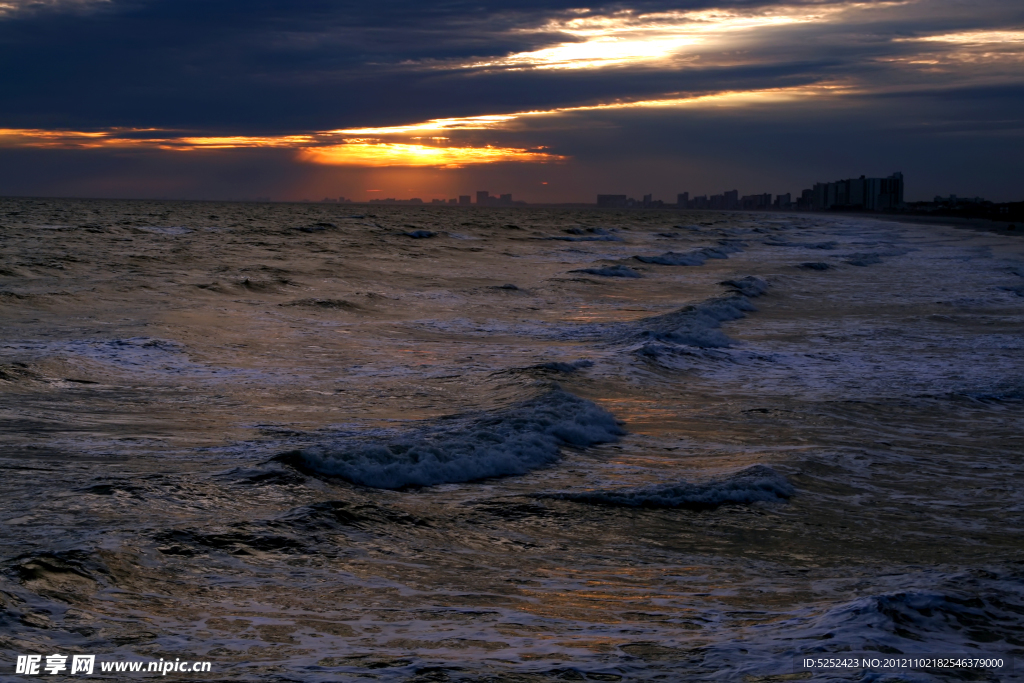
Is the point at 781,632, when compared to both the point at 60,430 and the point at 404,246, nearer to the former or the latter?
the point at 60,430

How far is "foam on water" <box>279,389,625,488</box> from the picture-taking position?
8125 mm

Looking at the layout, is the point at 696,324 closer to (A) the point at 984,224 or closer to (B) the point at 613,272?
(B) the point at 613,272

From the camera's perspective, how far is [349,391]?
1188 cm

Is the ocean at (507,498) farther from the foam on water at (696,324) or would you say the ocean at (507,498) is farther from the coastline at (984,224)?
the coastline at (984,224)

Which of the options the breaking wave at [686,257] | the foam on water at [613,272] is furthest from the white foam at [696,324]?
the breaking wave at [686,257]

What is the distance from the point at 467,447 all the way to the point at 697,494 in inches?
94.3

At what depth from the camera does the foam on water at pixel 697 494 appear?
24.7ft

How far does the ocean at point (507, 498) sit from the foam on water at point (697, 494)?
3 cm

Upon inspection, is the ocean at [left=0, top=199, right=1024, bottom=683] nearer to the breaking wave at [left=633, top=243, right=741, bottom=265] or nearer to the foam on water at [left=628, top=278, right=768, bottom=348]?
the foam on water at [left=628, top=278, right=768, bottom=348]

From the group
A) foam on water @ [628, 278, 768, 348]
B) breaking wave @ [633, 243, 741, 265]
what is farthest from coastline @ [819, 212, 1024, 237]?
foam on water @ [628, 278, 768, 348]

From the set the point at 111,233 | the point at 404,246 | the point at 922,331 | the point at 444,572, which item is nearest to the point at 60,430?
the point at 444,572

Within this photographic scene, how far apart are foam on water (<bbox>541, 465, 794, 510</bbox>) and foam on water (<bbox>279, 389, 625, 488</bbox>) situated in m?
1.11

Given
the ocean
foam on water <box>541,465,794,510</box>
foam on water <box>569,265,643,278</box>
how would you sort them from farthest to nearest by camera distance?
foam on water <box>569,265,643,278</box>, foam on water <box>541,465,794,510</box>, the ocean

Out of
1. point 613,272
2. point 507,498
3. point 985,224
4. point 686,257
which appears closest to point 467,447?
point 507,498
